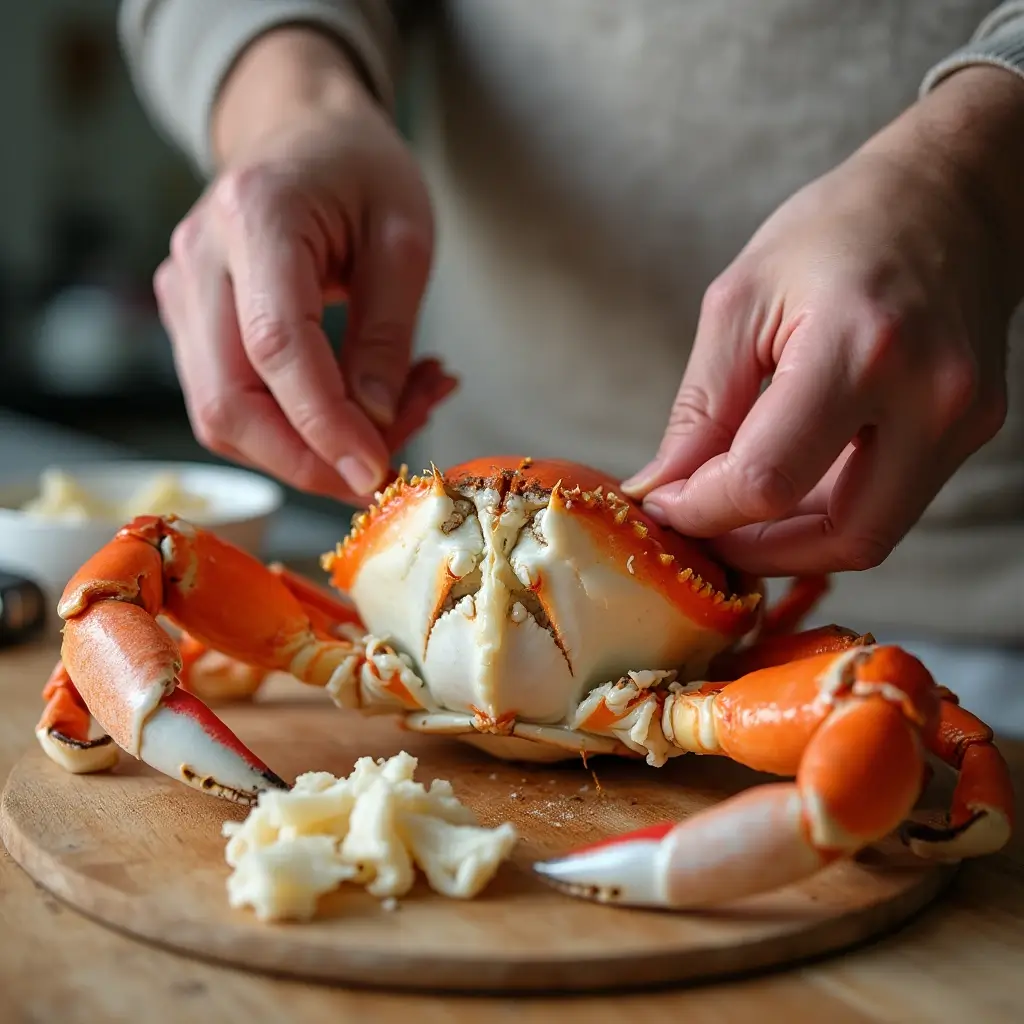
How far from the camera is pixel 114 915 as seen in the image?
0.80m

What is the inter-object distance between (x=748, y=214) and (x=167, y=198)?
340cm

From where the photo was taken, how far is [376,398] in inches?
48.9

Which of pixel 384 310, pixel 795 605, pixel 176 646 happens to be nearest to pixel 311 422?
pixel 384 310

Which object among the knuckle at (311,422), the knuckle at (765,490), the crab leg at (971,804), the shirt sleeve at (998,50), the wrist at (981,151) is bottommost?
the crab leg at (971,804)

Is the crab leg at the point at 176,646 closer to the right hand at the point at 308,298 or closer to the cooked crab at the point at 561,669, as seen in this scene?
the cooked crab at the point at 561,669

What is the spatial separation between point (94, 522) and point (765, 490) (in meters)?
0.87

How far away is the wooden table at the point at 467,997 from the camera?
720 millimetres

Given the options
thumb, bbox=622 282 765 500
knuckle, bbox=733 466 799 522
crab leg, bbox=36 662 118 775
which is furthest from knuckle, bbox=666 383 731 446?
crab leg, bbox=36 662 118 775

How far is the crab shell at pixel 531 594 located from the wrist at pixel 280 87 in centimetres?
57

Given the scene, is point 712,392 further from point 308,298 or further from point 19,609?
point 19,609

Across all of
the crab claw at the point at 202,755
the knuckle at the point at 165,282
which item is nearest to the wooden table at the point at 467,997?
the crab claw at the point at 202,755

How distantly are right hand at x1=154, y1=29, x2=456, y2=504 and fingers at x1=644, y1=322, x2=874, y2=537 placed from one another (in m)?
0.39

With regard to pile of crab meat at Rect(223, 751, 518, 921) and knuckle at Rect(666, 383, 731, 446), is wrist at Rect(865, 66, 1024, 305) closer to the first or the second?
knuckle at Rect(666, 383, 731, 446)

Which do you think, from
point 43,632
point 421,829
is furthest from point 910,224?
point 43,632
